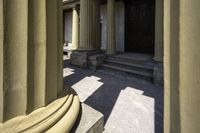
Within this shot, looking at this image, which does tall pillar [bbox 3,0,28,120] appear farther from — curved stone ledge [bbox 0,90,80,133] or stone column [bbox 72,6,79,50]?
stone column [bbox 72,6,79,50]

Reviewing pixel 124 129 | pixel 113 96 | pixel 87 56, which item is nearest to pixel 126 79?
pixel 113 96

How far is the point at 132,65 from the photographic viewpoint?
694 centimetres

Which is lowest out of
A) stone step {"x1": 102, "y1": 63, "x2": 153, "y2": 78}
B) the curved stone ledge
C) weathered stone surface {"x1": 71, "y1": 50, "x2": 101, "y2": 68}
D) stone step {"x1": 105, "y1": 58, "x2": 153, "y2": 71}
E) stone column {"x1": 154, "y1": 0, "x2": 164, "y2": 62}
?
the curved stone ledge

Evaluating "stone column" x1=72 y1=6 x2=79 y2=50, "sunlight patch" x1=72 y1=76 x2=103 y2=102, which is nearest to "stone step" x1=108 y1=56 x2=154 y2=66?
"sunlight patch" x1=72 y1=76 x2=103 y2=102

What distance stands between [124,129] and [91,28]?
646 cm

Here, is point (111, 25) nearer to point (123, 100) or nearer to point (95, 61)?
point (95, 61)

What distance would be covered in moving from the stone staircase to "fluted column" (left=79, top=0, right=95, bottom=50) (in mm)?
1265

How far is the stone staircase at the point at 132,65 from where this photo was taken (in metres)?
6.27

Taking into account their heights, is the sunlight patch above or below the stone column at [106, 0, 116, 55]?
below

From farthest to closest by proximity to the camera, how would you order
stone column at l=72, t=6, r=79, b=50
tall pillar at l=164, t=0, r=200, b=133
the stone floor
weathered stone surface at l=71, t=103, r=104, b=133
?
stone column at l=72, t=6, r=79, b=50, the stone floor, weathered stone surface at l=71, t=103, r=104, b=133, tall pillar at l=164, t=0, r=200, b=133

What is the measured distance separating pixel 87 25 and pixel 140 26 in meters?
2.98

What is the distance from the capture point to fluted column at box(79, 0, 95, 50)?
27.1 feet

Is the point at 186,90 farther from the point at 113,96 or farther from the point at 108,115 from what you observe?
the point at 113,96

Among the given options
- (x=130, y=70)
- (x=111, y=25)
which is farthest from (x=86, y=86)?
(x=111, y=25)
